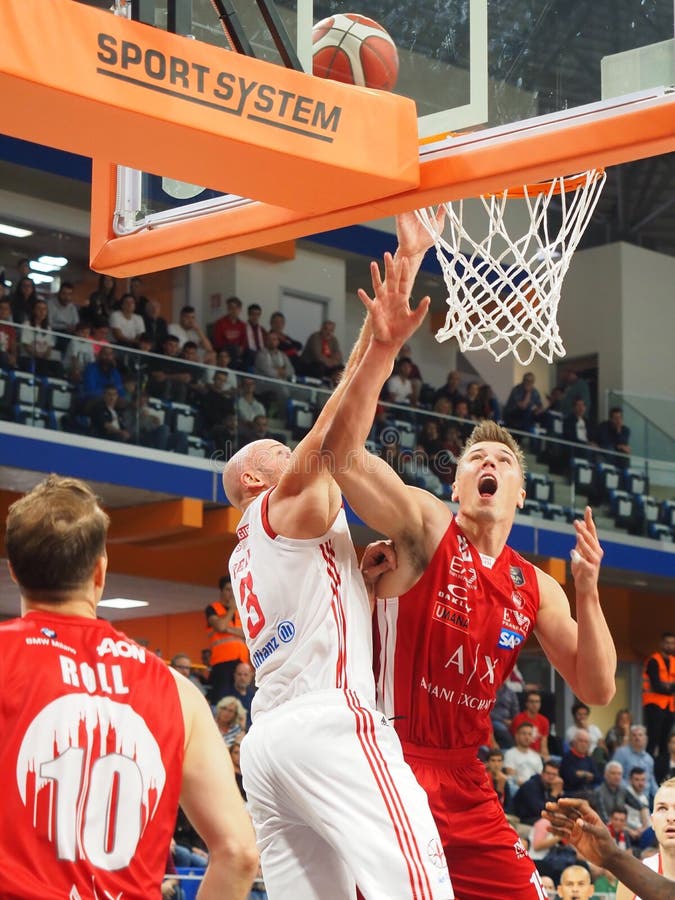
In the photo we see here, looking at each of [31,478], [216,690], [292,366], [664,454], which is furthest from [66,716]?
[664,454]

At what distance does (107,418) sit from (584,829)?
10032mm

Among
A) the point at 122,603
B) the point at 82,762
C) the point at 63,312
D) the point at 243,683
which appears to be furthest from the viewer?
the point at 122,603

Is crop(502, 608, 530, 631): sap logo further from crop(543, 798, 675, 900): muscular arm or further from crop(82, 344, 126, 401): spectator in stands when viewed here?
crop(82, 344, 126, 401): spectator in stands

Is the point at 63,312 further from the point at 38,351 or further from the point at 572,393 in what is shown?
the point at 572,393

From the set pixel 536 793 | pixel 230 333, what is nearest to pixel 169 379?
pixel 230 333

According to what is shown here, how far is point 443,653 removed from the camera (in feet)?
16.1

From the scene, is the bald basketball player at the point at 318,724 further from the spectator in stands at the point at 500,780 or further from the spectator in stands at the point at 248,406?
the spectator in stands at the point at 248,406

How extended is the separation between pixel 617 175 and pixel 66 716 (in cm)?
1747

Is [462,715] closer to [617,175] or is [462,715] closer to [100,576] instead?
[100,576]

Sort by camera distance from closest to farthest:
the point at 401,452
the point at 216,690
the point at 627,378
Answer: the point at 216,690
the point at 401,452
the point at 627,378

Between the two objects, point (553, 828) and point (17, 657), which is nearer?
point (17, 657)

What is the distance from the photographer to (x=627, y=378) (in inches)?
867

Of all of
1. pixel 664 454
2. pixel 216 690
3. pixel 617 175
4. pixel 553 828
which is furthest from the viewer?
pixel 617 175

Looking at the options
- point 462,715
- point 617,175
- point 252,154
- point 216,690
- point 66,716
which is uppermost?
point 617,175
